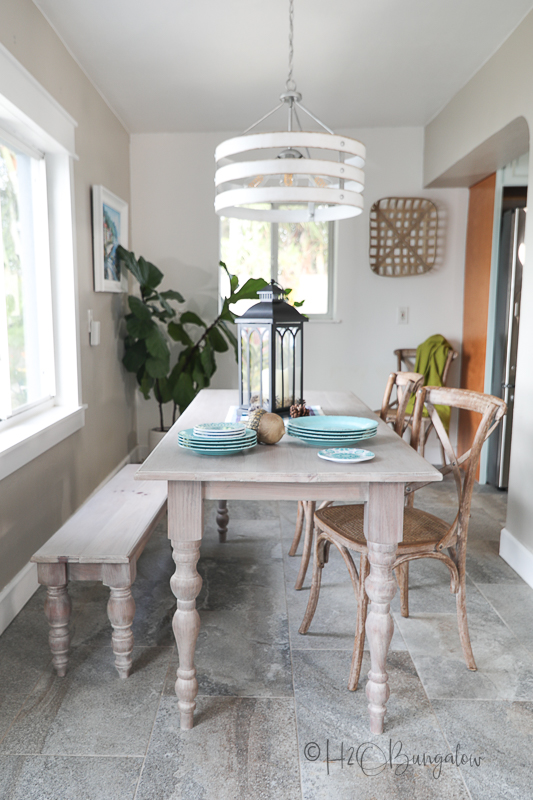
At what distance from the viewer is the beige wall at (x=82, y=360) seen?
2.35 meters

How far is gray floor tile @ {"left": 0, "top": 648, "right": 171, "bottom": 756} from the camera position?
1.60 meters

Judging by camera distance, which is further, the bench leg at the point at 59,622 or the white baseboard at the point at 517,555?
the white baseboard at the point at 517,555

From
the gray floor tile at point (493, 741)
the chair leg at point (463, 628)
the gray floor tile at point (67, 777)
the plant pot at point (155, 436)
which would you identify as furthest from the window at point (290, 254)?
the gray floor tile at point (67, 777)

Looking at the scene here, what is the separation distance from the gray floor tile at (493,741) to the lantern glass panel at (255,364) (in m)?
1.12

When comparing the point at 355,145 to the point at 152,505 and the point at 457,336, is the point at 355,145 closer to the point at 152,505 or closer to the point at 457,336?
the point at 152,505

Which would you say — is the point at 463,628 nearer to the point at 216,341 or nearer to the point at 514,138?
the point at 514,138

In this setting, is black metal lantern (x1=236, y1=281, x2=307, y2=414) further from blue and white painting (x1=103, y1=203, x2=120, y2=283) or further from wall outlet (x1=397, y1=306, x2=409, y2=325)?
wall outlet (x1=397, y1=306, x2=409, y2=325)

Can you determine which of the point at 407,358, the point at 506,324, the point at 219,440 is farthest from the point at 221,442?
the point at 407,358

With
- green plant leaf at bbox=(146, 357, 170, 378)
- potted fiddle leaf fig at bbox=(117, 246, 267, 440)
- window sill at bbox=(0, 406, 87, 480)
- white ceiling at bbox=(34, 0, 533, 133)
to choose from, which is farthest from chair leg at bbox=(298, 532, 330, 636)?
white ceiling at bbox=(34, 0, 533, 133)

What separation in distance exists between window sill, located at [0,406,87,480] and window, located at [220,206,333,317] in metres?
1.88

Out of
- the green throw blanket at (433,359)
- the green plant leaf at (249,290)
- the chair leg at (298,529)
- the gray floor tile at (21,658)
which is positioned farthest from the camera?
the green throw blanket at (433,359)

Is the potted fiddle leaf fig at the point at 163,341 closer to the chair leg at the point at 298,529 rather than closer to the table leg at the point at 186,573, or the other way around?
the chair leg at the point at 298,529

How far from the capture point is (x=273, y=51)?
2.98 meters

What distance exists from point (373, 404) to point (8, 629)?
121 inches
